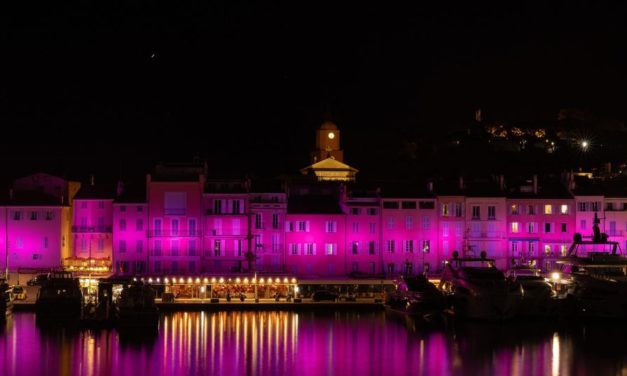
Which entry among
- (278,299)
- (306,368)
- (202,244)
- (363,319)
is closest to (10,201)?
(202,244)

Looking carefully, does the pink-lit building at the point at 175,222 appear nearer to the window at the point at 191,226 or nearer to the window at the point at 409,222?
the window at the point at 191,226

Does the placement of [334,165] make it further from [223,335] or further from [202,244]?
[223,335]

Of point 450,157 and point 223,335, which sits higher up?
point 450,157

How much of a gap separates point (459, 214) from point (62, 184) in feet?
72.9

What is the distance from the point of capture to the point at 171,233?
6016cm

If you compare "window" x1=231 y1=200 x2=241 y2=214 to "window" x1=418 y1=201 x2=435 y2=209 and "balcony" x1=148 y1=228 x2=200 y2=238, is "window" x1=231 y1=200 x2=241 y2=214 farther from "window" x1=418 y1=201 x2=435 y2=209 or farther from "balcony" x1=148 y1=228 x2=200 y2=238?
"window" x1=418 y1=201 x2=435 y2=209

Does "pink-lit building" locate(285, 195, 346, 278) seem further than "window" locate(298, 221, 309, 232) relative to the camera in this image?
No

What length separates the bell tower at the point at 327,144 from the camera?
86562 mm

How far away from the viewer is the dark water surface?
42500mm

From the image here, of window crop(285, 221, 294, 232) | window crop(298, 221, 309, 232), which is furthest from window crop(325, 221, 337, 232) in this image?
window crop(285, 221, 294, 232)

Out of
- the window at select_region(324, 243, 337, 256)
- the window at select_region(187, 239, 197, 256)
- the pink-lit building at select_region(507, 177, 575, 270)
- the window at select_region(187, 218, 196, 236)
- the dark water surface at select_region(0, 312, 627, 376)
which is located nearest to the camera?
the dark water surface at select_region(0, 312, 627, 376)

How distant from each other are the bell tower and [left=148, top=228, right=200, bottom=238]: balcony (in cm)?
2705

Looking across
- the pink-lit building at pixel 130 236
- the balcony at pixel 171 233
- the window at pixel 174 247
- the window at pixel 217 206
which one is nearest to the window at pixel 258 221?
the window at pixel 217 206

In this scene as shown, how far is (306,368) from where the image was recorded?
141ft
